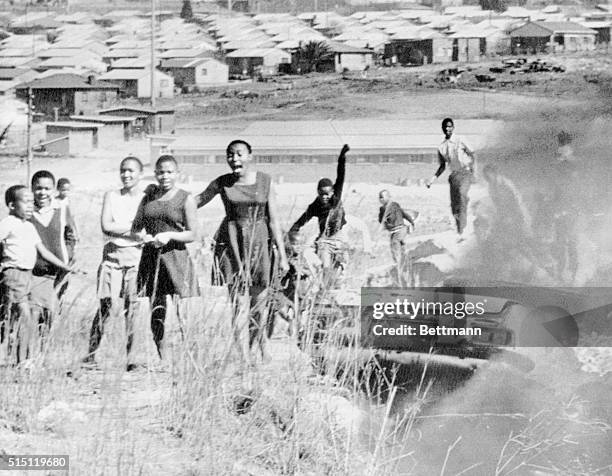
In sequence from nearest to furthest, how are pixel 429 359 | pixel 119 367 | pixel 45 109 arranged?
1. pixel 119 367
2. pixel 429 359
3. pixel 45 109

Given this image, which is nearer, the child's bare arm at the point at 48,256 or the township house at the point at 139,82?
the child's bare arm at the point at 48,256

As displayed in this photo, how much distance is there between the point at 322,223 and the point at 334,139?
0.59 meters

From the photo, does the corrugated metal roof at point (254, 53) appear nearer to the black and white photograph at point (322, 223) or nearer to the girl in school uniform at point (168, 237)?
the black and white photograph at point (322, 223)

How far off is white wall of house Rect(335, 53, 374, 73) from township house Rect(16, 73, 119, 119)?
3.74 feet

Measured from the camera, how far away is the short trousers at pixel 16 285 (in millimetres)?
4969

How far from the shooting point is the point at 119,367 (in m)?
4.90

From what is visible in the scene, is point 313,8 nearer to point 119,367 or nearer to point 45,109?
point 45,109

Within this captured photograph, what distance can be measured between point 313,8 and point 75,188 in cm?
158

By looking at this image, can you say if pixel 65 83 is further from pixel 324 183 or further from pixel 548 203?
pixel 548 203

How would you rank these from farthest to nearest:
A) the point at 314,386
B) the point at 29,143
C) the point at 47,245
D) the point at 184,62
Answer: the point at 184,62
the point at 29,143
the point at 47,245
the point at 314,386

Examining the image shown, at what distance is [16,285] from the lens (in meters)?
4.98

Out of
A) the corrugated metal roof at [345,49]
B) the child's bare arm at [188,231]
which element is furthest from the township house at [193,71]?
the child's bare arm at [188,231]

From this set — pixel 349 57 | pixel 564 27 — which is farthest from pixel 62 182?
pixel 564 27

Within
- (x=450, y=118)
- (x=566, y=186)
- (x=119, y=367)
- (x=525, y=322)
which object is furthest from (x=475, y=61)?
(x=119, y=367)
